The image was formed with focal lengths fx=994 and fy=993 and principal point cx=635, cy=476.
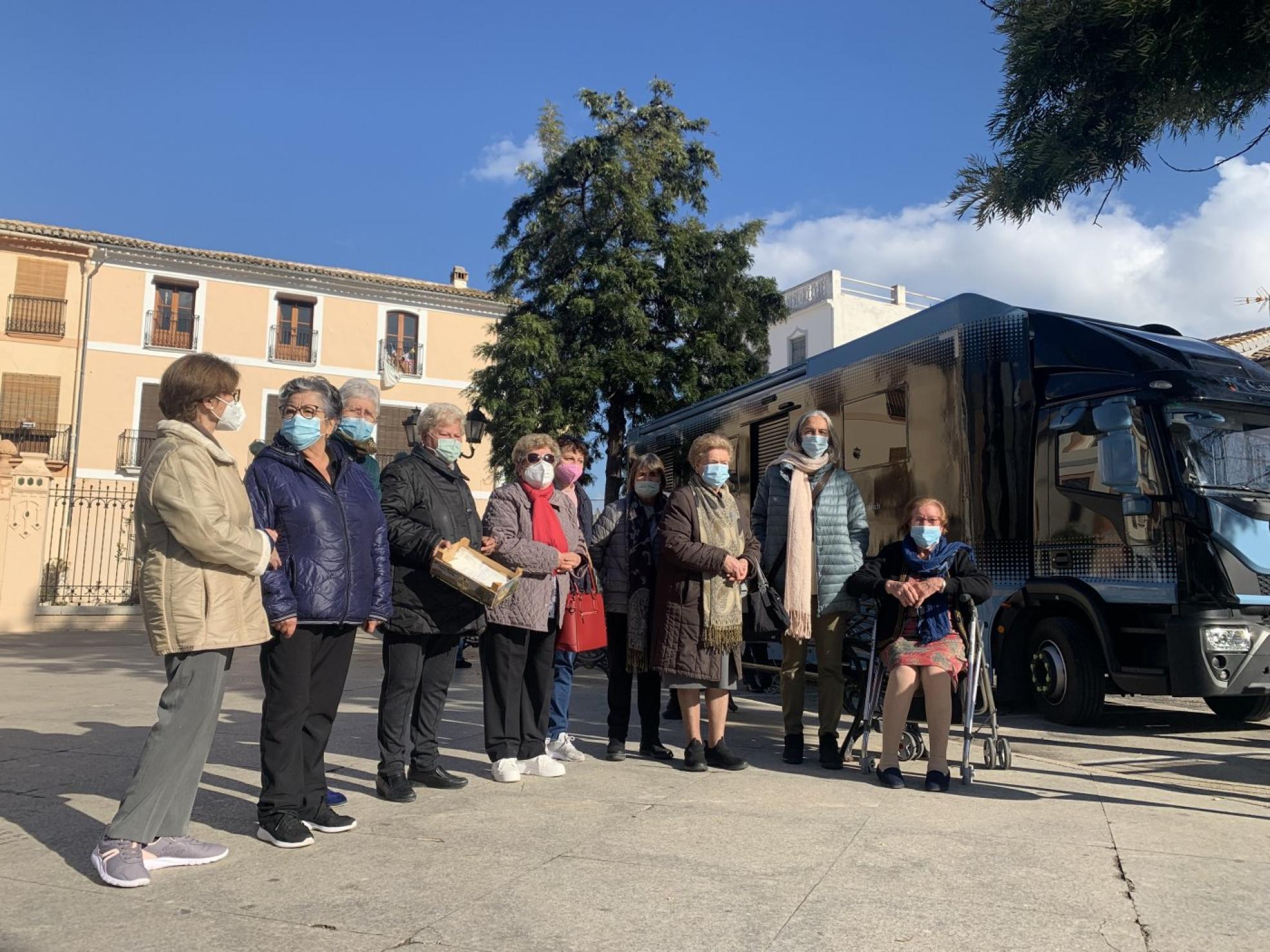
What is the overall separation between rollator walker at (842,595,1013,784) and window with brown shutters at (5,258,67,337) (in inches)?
1188

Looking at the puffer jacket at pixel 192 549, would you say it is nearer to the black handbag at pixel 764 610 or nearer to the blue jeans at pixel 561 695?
the blue jeans at pixel 561 695

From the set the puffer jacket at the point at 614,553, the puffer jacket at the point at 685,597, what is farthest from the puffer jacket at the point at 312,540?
the puffer jacket at the point at 614,553

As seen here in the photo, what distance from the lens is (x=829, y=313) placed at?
34.3 meters

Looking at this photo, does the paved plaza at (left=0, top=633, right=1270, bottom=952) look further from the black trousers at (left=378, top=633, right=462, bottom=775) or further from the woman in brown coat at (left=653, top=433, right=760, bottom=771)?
the woman in brown coat at (left=653, top=433, right=760, bottom=771)

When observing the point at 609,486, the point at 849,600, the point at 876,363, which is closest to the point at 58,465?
the point at 609,486

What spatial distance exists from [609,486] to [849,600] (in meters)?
13.4

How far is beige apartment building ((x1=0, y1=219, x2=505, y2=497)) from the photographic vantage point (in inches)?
1135

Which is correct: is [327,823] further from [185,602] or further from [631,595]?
[631,595]

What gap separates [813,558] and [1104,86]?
3373mm

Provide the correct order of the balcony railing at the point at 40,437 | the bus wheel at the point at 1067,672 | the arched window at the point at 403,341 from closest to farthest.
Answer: the bus wheel at the point at 1067,672, the balcony railing at the point at 40,437, the arched window at the point at 403,341

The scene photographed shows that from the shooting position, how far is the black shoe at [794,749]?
5.69 meters

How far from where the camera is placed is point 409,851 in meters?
3.76

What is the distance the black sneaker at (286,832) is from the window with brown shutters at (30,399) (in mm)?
29468

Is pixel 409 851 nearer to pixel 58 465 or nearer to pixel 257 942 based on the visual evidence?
pixel 257 942
